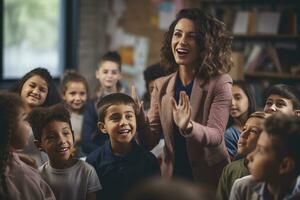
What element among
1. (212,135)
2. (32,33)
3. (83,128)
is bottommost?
(83,128)

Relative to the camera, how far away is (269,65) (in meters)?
5.34

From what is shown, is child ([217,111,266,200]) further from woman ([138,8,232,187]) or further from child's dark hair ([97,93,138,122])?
child's dark hair ([97,93,138,122])

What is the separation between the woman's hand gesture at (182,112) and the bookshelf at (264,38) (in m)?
3.03

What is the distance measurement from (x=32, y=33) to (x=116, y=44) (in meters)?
1.03

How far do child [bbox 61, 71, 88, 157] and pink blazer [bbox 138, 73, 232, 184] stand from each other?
127 cm

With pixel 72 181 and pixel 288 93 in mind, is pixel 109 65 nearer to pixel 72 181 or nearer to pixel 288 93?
pixel 288 93

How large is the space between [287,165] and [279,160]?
0.10ft

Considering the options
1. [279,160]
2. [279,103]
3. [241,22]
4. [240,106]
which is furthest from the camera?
[241,22]

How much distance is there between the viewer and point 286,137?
1739 mm

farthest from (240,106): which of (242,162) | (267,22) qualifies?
(267,22)

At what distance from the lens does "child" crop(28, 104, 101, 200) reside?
7.30ft

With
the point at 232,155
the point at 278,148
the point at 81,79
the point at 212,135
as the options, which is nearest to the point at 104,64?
the point at 81,79

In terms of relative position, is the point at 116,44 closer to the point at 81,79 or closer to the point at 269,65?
the point at 269,65

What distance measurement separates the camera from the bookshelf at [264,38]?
521cm
